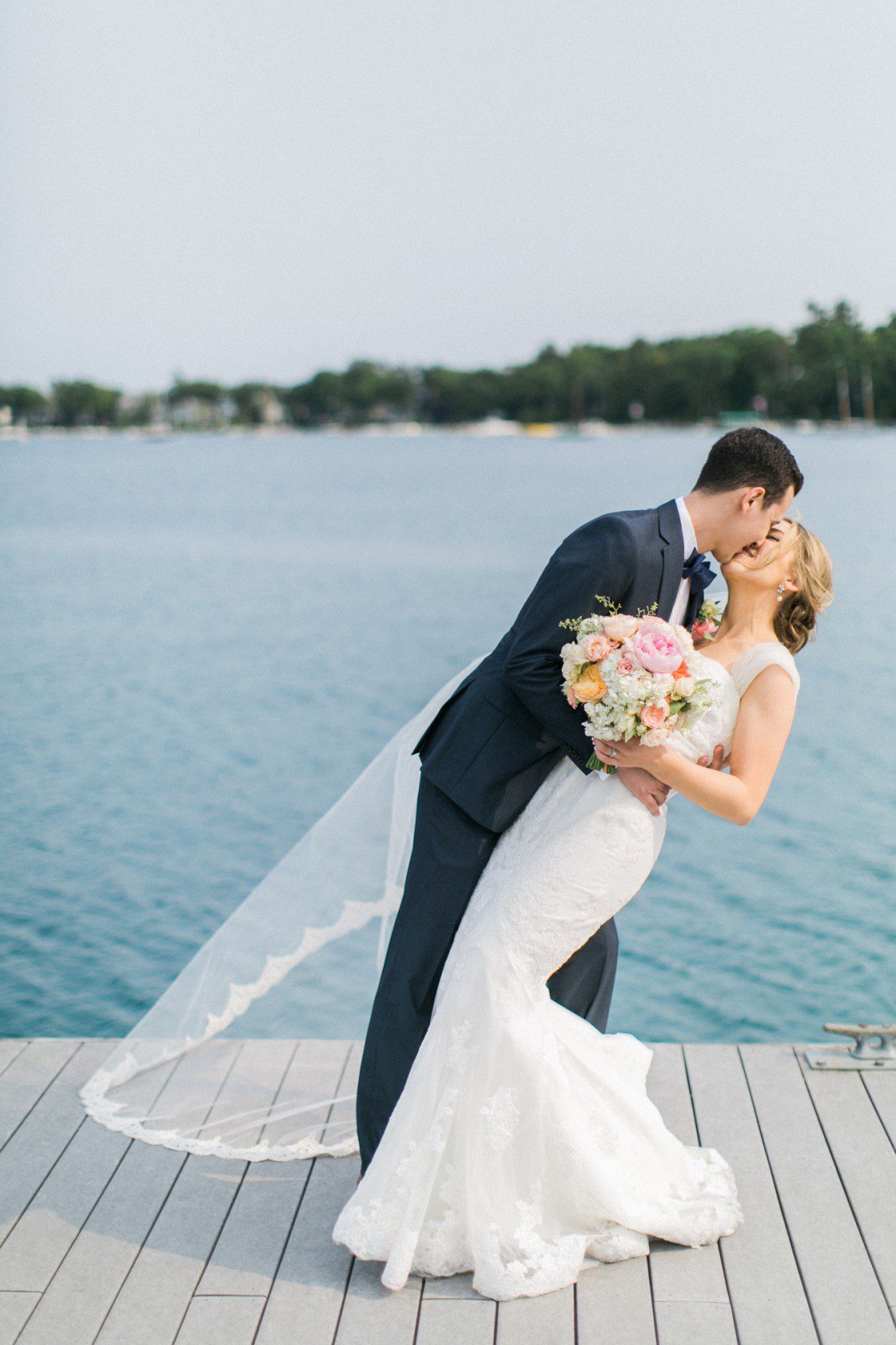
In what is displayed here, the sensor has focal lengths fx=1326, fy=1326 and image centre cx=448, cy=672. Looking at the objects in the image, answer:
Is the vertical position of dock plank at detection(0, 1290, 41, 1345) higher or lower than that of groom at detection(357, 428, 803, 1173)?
lower

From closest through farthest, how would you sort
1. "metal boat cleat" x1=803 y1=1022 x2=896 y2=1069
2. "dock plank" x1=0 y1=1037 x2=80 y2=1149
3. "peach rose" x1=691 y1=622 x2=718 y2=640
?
"peach rose" x1=691 y1=622 x2=718 y2=640 < "dock plank" x1=0 y1=1037 x2=80 y2=1149 < "metal boat cleat" x1=803 y1=1022 x2=896 y2=1069

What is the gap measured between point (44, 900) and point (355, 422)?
11739 centimetres

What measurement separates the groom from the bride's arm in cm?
10

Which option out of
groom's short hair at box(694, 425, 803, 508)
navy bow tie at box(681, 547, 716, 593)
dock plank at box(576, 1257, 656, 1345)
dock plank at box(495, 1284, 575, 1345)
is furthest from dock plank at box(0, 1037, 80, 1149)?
groom's short hair at box(694, 425, 803, 508)

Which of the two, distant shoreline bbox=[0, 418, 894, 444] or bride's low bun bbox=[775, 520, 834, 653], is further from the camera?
distant shoreline bbox=[0, 418, 894, 444]

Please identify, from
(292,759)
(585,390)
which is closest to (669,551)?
(292,759)

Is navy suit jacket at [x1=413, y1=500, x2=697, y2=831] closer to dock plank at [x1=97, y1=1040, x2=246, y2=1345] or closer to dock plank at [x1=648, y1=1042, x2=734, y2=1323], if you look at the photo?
dock plank at [x1=648, y1=1042, x2=734, y2=1323]

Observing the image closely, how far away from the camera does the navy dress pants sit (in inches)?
109

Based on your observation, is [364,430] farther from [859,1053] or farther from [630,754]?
[630,754]

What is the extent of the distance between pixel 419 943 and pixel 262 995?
89cm

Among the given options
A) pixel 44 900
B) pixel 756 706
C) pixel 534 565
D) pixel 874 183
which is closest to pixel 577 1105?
pixel 756 706

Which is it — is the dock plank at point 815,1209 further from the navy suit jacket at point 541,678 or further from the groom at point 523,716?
the navy suit jacket at point 541,678

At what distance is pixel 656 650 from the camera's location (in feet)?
7.90

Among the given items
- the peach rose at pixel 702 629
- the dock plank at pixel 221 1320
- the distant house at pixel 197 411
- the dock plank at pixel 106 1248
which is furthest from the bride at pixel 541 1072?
the distant house at pixel 197 411
